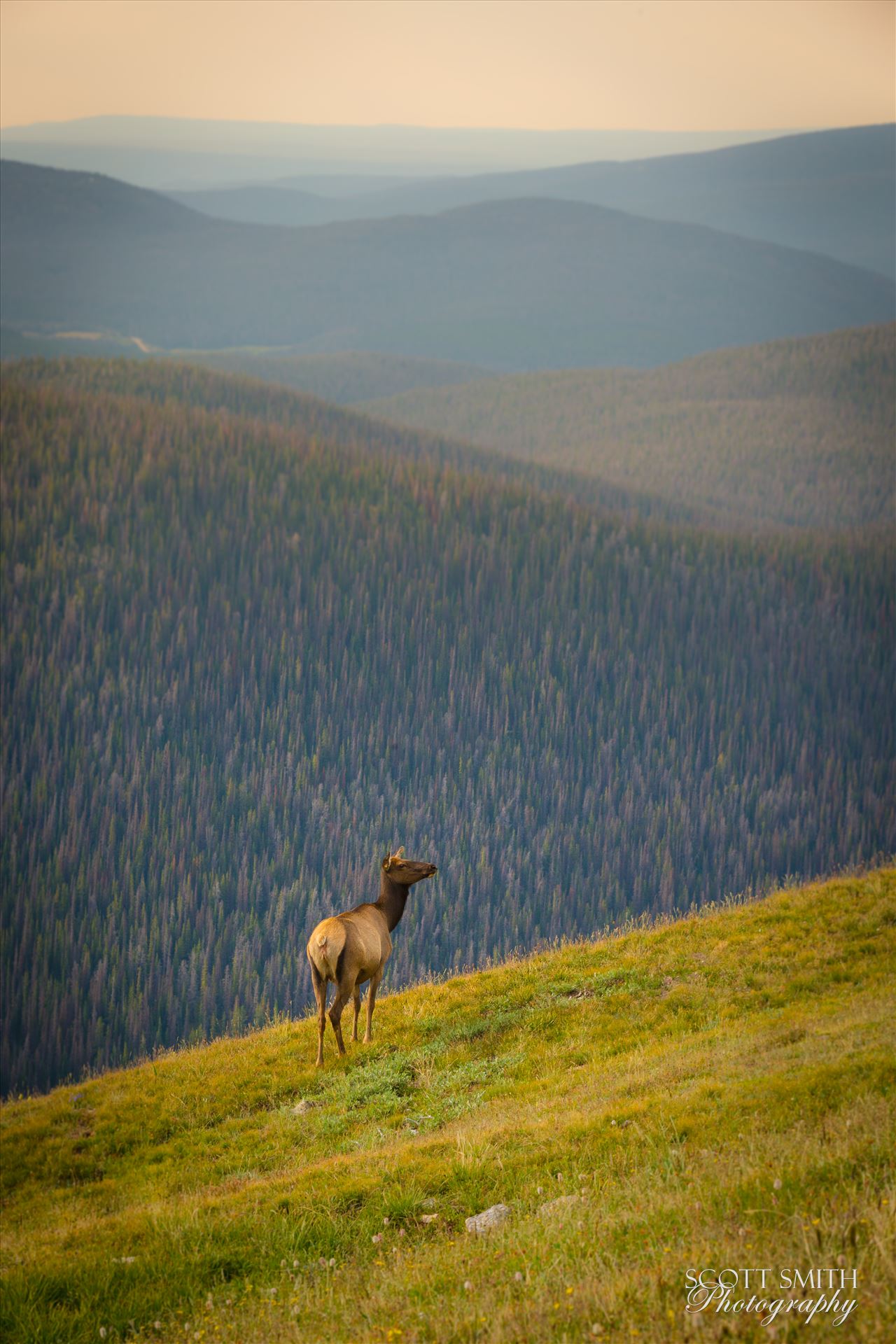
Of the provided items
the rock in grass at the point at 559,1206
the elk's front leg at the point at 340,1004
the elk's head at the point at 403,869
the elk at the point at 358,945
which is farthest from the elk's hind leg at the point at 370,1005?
the rock in grass at the point at 559,1206

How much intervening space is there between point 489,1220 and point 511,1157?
7.71 feet

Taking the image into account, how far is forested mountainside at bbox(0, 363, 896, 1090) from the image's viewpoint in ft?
254

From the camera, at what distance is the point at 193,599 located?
4594 inches

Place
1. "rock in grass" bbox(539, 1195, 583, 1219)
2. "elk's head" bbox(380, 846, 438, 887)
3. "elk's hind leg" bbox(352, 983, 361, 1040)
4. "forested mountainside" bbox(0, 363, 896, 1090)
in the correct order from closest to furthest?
"rock in grass" bbox(539, 1195, 583, 1219)
"elk's head" bbox(380, 846, 438, 887)
"elk's hind leg" bbox(352, 983, 361, 1040)
"forested mountainside" bbox(0, 363, 896, 1090)

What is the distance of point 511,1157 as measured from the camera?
61.1ft

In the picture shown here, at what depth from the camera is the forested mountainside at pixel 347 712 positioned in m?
77.6

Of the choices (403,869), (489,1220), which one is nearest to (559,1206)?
(489,1220)

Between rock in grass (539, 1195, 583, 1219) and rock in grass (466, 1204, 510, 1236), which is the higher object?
rock in grass (539, 1195, 583, 1219)

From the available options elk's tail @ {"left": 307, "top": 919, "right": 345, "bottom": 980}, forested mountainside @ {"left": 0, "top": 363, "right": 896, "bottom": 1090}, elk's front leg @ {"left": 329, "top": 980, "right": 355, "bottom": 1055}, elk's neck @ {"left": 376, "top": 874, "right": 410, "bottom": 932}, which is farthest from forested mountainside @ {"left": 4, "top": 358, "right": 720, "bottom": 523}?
elk's tail @ {"left": 307, "top": 919, "right": 345, "bottom": 980}

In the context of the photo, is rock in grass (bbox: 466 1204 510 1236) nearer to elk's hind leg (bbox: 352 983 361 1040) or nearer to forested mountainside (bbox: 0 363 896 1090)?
elk's hind leg (bbox: 352 983 361 1040)

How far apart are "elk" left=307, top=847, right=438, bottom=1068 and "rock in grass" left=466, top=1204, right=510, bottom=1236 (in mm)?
7776

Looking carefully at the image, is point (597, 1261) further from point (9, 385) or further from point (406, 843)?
point (9, 385)

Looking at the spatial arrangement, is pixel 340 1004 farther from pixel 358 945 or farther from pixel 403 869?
pixel 403 869

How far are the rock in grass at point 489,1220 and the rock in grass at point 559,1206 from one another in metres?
0.54
